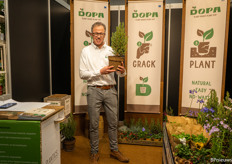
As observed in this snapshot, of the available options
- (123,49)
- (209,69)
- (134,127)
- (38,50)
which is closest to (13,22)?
(38,50)

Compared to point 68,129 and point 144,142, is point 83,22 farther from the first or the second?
point 144,142

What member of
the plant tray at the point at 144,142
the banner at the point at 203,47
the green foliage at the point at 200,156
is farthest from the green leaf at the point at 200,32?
the green foliage at the point at 200,156

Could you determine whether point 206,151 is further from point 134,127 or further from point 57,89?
point 57,89

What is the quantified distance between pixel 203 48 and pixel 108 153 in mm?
2461

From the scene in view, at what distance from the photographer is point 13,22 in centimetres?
246

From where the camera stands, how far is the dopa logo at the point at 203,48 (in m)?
3.25

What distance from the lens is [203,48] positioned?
3299 mm

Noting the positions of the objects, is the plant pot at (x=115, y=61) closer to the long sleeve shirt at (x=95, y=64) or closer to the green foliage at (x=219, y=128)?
the long sleeve shirt at (x=95, y=64)

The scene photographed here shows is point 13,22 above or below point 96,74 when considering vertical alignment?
above

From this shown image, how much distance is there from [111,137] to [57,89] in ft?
5.61

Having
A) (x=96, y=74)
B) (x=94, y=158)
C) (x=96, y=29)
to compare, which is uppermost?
(x=96, y=29)

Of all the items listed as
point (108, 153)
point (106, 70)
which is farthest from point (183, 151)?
point (108, 153)

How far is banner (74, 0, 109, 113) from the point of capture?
339 cm

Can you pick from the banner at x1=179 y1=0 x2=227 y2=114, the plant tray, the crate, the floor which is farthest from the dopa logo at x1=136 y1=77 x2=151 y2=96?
the crate
